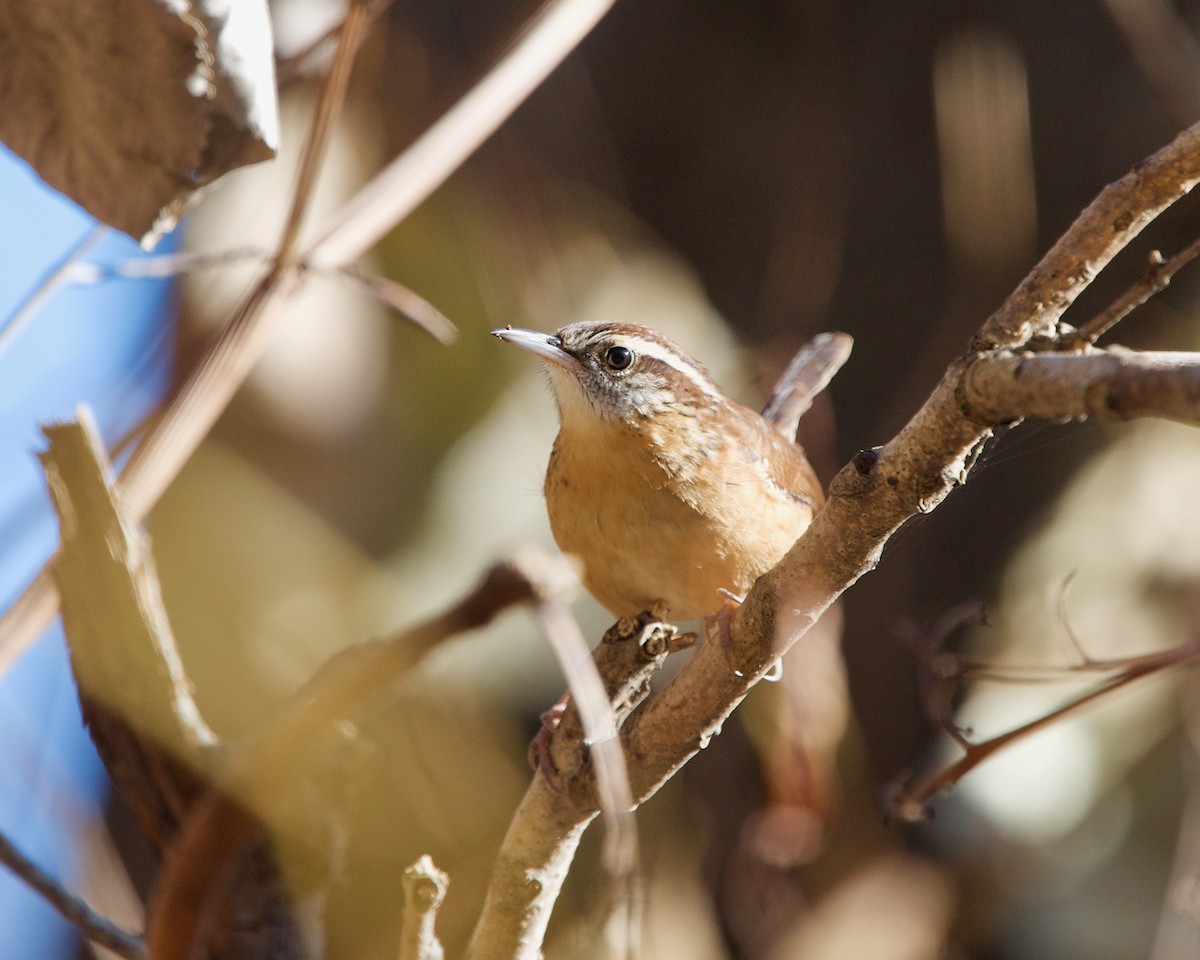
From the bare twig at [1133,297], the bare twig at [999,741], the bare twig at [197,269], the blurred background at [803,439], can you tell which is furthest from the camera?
the blurred background at [803,439]

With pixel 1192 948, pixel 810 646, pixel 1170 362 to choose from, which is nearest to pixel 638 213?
pixel 810 646

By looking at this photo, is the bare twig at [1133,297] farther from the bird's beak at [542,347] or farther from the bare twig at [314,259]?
the bird's beak at [542,347]

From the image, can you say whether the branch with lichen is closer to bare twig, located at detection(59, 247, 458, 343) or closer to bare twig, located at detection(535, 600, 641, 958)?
bare twig, located at detection(535, 600, 641, 958)

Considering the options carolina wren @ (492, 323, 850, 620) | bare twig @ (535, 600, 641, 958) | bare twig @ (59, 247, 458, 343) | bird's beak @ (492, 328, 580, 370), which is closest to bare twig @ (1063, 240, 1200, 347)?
bare twig @ (535, 600, 641, 958)

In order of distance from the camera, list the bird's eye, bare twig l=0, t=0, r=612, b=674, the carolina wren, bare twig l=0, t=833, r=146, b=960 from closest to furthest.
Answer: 1. bare twig l=0, t=833, r=146, b=960
2. bare twig l=0, t=0, r=612, b=674
3. the carolina wren
4. the bird's eye

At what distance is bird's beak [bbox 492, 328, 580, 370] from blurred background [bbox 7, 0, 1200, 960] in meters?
1.80

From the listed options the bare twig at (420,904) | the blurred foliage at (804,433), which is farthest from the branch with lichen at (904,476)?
the blurred foliage at (804,433)

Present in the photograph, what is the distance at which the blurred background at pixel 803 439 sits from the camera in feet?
16.4

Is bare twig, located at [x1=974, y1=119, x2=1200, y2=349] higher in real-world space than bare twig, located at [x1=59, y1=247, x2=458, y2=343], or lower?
lower

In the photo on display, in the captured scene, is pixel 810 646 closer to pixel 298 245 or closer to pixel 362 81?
pixel 298 245

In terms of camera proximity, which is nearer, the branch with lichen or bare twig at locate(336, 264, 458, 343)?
the branch with lichen

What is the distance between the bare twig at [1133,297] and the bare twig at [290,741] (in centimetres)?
69

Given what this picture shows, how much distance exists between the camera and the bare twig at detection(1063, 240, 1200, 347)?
1.27m

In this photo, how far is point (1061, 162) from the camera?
5824 millimetres
